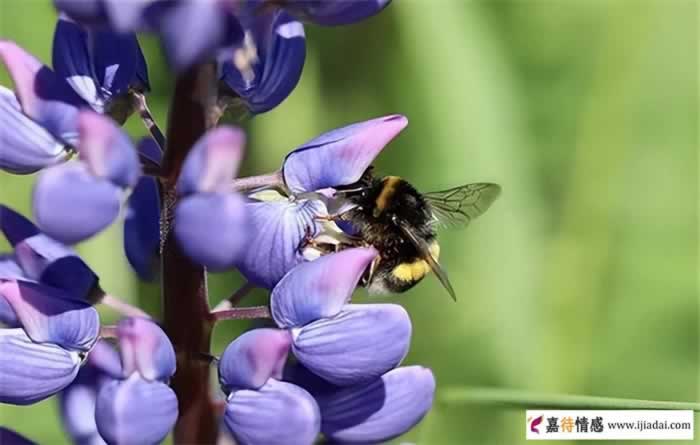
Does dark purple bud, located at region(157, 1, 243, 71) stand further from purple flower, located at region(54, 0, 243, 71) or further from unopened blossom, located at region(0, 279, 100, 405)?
unopened blossom, located at region(0, 279, 100, 405)

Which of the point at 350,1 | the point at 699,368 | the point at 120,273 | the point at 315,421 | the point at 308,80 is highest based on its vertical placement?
the point at 350,1

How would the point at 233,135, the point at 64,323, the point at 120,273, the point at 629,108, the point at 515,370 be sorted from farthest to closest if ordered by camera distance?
the point at 629,108, the point at 120,273, the point at 515,370, the point at 64,323, the point at 233,135

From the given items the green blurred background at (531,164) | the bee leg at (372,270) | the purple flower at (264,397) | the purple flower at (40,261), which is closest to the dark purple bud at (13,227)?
the purple flower at (40,261)

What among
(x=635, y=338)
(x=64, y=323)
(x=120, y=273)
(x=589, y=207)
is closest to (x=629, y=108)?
(x=589, y=207)

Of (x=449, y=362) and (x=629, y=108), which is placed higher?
(x=629, y=108)

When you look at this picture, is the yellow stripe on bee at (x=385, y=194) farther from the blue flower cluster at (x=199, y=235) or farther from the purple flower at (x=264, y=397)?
the purple flower at (x=264, y=397)

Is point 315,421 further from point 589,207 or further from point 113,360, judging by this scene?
point 589,207

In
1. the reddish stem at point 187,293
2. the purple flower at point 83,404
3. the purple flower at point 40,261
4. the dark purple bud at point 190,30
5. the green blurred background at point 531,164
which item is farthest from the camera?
the green blurred background at point 531,164
